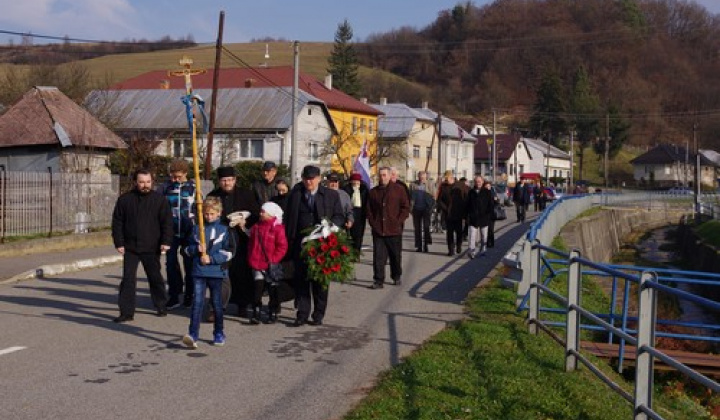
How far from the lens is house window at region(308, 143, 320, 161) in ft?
207

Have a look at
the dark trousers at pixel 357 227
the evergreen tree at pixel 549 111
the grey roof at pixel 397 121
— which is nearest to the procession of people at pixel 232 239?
the dark trousers at pixel 357 227

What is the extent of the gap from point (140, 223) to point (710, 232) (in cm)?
3351

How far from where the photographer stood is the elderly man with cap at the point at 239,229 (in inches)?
444

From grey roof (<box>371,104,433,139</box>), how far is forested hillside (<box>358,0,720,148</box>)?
112ft

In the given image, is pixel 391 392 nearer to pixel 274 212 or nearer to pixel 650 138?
pixel 274 212

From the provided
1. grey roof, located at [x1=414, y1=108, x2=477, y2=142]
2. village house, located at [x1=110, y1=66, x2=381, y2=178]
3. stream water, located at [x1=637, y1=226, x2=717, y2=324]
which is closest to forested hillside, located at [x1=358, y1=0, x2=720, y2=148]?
grey roof, located at [x1=414, y1=108, x2=477, y2=142]

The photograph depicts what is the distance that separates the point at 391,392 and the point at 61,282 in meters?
9.67

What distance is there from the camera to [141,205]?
1118cm

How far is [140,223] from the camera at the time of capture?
11.1 m

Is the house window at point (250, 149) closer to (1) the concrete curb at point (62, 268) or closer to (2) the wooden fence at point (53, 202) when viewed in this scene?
(2) the wooden fence at point (53, 202)

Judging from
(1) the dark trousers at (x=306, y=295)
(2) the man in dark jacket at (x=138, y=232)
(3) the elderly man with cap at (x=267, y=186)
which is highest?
(3) the elderly man with cap at (x=267, y=186)

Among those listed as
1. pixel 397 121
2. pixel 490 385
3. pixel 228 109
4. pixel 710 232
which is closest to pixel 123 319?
pixel 490 385

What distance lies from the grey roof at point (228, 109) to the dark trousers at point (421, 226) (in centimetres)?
3608

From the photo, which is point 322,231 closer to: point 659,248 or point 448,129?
point 659,248
